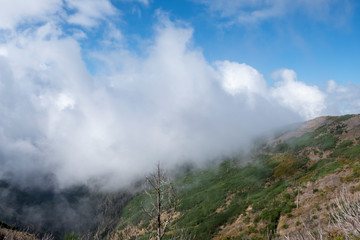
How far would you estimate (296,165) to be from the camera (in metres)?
104

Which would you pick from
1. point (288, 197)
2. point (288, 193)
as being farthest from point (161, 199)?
point (288, 193)

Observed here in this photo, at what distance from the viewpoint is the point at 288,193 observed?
64312mm

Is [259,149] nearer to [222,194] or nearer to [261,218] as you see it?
[222,194]

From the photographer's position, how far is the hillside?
3756 centimetres

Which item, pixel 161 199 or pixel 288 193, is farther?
pixel 288 193

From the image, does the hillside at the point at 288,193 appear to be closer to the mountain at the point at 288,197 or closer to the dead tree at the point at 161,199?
the mountain at the point at 288,197

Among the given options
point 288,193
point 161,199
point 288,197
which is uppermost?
point 161,199

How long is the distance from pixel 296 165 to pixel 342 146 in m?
21.1

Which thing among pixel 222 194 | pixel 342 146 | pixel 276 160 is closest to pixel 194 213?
pixel 222 194

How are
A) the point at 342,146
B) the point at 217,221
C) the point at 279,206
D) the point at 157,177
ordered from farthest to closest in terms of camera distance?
the point at 217,221
the point at 342,146
the point at 279,206
the point at 157,177

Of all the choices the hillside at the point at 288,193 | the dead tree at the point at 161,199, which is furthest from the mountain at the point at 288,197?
the dead tree at the point at 161,199

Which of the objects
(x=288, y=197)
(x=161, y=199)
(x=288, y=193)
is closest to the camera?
(x=161, y=199)

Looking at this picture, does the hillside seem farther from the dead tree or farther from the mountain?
the dead tree

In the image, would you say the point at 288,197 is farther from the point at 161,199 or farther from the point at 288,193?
the point at 161,199
